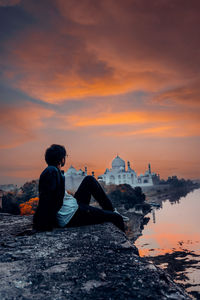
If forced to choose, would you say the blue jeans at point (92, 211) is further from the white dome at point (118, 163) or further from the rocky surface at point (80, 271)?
the white dome at point (118, 163)

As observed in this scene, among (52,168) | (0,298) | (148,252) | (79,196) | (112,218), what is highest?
(52,168)

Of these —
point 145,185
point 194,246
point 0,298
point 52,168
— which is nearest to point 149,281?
point 0,298

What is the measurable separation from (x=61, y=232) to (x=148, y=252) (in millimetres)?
14697

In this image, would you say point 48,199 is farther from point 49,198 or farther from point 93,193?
point 93,193

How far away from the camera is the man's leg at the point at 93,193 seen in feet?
11.1

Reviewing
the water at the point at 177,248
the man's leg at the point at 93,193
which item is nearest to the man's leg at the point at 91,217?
the man's leg at the point at 93,193

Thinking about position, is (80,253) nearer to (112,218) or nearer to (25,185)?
(112,218)

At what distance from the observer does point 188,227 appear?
23828 mm

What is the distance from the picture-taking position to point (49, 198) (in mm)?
2975

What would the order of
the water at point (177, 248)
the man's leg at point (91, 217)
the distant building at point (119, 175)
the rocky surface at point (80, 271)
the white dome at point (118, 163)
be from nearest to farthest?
the rocky surface at point (80, 271) → the man's leg at point (91, 217) → the water at point (177, 248) → the distant building at point (119, 175) → the white dome at point (118, 163)

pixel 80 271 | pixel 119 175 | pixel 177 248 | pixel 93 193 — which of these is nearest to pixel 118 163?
pixel 119 175

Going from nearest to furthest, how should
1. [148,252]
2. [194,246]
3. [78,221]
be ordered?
[78,221] < [148,252] < [194,246]

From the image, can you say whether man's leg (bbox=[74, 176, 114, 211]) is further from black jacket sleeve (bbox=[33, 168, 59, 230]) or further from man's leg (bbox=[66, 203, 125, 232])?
black jacket sleeve (bbox=[33, 168, 59, 230])

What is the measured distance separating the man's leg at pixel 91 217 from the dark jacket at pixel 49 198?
30cm
